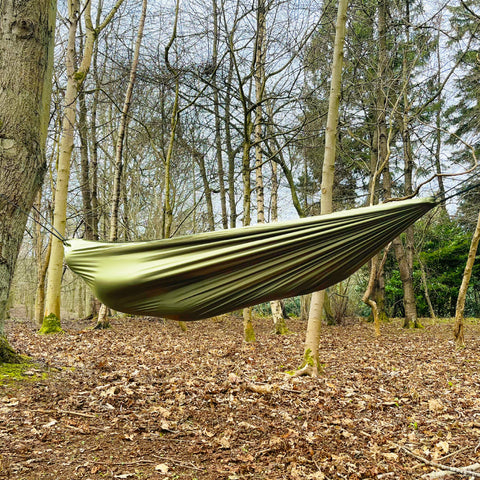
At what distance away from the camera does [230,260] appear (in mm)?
1771

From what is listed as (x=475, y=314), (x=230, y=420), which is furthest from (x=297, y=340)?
(x=475, y=314)

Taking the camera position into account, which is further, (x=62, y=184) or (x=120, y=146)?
(x=120, y=146)

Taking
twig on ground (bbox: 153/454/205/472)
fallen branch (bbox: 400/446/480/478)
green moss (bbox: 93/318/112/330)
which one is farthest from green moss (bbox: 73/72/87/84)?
fallen branch (bbox: 400/446/480/478)

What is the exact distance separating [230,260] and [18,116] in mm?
1519

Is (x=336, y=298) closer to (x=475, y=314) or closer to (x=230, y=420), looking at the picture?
(x=475, y=314)

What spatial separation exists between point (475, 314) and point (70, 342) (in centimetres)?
1150

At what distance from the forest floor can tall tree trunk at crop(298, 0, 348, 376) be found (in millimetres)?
265

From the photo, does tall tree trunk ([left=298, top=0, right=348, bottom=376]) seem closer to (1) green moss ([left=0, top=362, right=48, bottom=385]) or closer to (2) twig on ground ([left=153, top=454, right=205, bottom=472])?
(2) twig on ground ([left=153, top=454, right=205, bottom=472])

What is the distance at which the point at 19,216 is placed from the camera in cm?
227

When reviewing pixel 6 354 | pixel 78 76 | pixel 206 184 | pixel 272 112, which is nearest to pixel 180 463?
pixel 6 354

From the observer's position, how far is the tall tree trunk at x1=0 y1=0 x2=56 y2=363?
7.24 feet

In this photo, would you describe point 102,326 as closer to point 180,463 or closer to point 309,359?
point 309,359

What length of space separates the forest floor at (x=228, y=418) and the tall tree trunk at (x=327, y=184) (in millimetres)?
265

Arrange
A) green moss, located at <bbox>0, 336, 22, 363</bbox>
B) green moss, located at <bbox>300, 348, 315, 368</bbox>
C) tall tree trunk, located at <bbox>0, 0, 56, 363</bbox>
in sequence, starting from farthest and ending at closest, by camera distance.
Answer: green moss, located at <bbox>300, 348, 315, 368</bbox> < green moss, located at <bbox>0, 336, 22, 363</bbox> < tall tree trunk, located at <bbox>0, 0, 56, 363</bbox>
